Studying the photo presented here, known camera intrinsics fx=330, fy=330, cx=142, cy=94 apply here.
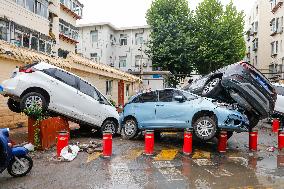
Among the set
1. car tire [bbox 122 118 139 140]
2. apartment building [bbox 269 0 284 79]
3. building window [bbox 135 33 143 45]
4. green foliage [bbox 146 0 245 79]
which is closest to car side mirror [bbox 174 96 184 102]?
car tire [bbox 122 118 139 140]

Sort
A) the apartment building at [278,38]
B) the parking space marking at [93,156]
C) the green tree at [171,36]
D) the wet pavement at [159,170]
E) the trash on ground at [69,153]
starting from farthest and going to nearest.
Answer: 1. the green tree at [171,36]
2. the apartment building at [278,38]
3. the parking space marking at [93,156]
4. the trash on ground at [69,153]
5. the wet pavement at [159,170]

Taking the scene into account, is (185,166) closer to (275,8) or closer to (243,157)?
(243,157)

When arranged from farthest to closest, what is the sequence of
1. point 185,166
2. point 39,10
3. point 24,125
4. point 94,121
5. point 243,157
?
point 39,10
point 24,125
point 94,121
point 243,157
point 185,166

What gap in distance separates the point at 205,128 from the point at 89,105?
4.49m

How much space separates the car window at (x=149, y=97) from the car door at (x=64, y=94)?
2.41m

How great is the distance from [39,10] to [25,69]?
12865 mm

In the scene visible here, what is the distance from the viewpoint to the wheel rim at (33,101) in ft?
36.6

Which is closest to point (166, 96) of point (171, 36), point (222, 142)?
point (222, 142)

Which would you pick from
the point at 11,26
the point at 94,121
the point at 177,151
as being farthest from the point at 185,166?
the point at 11,26

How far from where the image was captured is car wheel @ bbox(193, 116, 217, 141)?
10.5 m

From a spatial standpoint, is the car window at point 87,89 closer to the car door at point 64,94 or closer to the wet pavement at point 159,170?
the car door at point 64,94

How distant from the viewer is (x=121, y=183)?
23.2 feet

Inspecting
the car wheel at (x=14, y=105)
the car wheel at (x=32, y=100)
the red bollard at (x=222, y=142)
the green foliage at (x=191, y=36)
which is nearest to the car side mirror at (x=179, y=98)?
the red bollard at (x=222, y=142)

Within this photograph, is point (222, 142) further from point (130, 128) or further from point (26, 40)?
point (26, 40)
